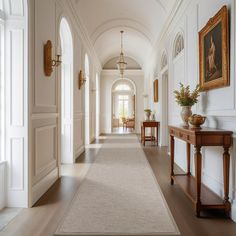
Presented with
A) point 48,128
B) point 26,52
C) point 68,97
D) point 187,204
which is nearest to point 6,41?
point 26,52

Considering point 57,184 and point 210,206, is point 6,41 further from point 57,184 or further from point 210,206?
point 210,206

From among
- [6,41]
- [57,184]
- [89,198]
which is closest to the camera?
[6,41]

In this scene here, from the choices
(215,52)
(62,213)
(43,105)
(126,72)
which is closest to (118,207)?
(62,213)

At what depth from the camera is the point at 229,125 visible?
10.3 ft

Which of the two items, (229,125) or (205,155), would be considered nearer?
(229,125)

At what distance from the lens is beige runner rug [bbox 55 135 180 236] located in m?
2.65

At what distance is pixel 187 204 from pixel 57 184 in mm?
2334

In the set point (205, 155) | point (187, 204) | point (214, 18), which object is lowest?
point (187, 204)

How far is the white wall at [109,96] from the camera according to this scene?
51.6ft

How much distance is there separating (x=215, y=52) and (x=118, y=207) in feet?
8.77

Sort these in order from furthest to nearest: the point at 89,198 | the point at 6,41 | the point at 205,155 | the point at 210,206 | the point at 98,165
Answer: the point at 98,165 → the point at 205,155 → the point at 89,198 → the point at 6,41 → the point at 210,206

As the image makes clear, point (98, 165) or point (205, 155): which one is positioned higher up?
→ point (205, 155)

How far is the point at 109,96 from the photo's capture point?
51.5 ft

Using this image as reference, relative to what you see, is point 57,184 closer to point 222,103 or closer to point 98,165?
point 98,165
